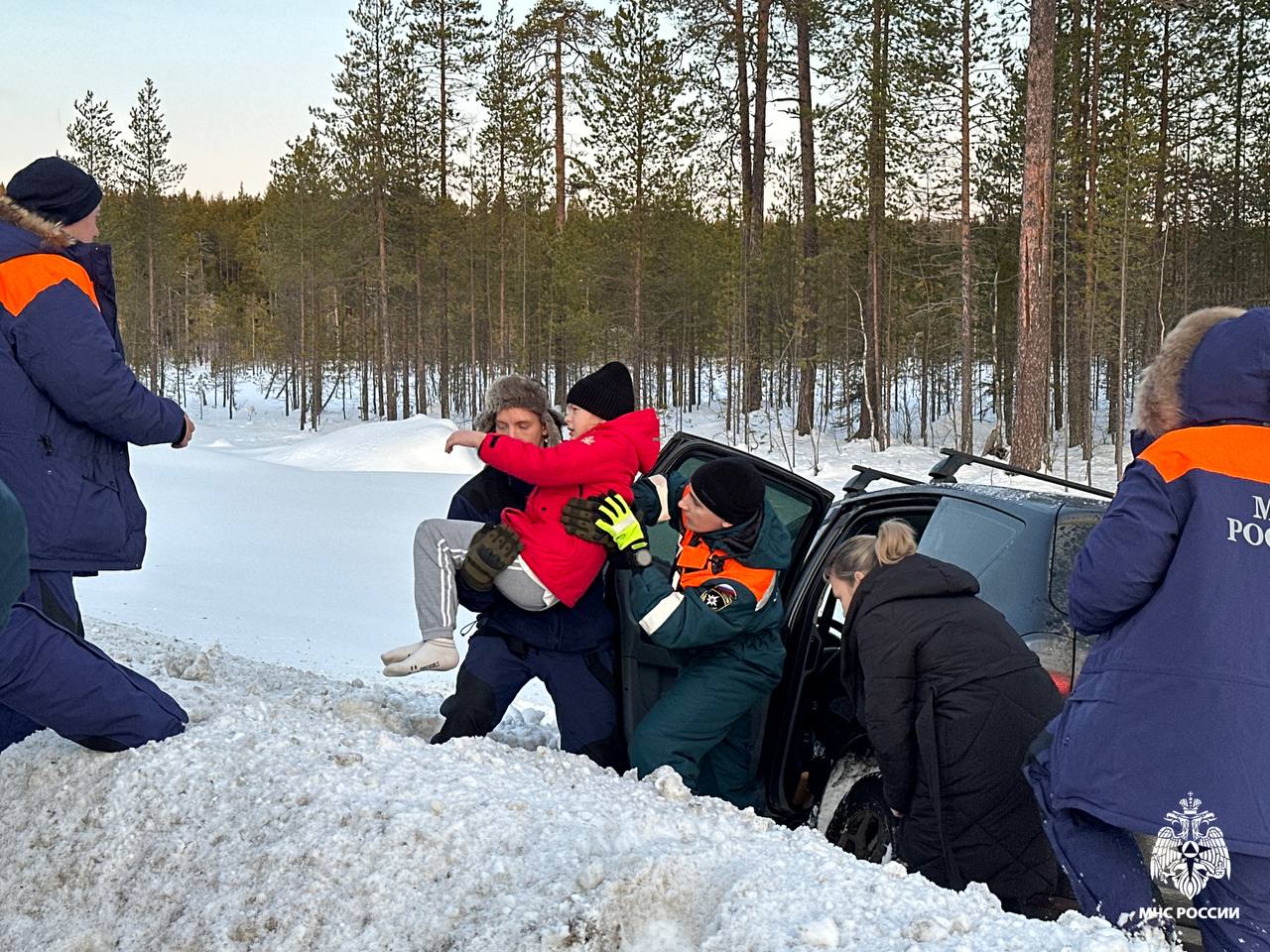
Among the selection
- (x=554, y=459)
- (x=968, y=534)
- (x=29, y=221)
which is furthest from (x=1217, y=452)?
(x=29, y=221)

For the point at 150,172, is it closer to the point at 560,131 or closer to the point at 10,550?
the point at 560,131

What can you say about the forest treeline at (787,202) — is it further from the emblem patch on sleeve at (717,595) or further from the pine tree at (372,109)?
the emblem patch on sleeve at (717,595)

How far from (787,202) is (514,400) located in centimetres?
3730

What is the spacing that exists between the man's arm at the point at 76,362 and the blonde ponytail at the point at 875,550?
241 centimetres

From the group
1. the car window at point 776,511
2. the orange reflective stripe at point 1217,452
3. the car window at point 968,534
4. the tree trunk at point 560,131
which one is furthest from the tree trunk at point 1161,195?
the orange reflective stripe at point 1217,452

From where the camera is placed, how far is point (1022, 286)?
49.5 feet

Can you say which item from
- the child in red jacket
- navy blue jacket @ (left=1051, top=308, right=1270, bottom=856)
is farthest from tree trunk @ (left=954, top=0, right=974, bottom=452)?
navy blue jacket @ (left=1051, top=308, right=1270, bottom=856)

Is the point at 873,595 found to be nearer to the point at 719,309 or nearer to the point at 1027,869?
the point at 1027,869

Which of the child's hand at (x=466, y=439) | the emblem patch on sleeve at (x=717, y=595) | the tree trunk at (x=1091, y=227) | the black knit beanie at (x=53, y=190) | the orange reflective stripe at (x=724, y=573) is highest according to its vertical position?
the tree trunk at (x=1091, y=227)

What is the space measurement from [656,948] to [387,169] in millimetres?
38380

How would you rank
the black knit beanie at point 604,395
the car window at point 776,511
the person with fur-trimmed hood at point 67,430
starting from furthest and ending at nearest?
the car window at point 776,511, the black knit beanie at point 604,395, the person with fur-trimmed hood at point 67,430

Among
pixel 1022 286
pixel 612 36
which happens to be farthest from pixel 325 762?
pixel 612 36

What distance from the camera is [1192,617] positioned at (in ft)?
6.86

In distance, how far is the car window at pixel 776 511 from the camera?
471 centimetres
